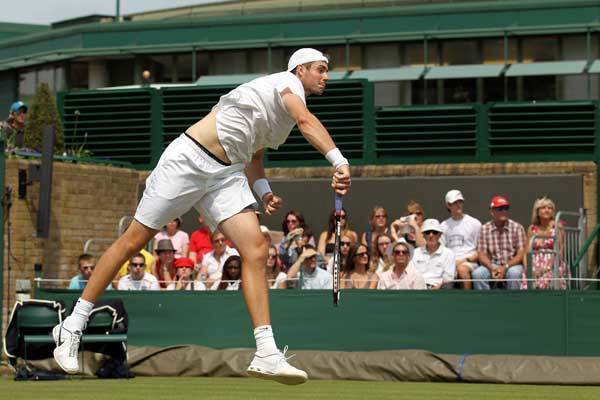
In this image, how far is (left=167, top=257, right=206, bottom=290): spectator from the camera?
16031 millimetres

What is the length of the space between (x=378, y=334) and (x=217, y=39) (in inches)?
444

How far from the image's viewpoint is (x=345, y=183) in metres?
7.36

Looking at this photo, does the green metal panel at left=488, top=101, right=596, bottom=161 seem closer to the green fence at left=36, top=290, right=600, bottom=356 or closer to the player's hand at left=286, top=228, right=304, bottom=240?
the player's hand at left=286, top=228, right=304, bottom=240

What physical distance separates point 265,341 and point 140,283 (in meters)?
8.73

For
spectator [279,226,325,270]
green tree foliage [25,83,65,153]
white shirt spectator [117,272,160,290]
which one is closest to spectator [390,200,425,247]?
spectator [279,226,325,270]

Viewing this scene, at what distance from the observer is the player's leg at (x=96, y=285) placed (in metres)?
7.77

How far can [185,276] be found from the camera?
16.3 m

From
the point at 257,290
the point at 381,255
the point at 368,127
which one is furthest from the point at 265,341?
the point at 368,127

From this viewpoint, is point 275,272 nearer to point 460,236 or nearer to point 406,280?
point 406,280

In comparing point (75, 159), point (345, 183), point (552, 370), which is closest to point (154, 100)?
point (75, 159)

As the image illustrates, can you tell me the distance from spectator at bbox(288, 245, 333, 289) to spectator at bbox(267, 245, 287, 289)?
0.14 metres

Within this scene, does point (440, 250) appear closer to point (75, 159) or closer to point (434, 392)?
point (434, 392)

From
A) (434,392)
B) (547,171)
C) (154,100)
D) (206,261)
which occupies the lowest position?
(434,392)

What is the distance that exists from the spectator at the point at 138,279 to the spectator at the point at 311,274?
1799 mm
